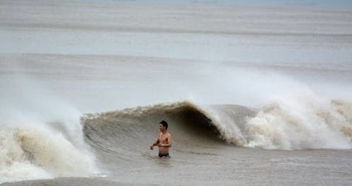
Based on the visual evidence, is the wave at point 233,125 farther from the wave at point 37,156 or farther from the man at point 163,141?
the wave at point 37,156

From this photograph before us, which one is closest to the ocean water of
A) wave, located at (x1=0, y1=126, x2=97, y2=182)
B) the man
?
wave, located at (x1=0, y1=126, x2=97, y2=182)

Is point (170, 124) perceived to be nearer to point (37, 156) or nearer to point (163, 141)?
point (163, 141)

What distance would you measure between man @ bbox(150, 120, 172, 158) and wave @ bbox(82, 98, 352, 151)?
1132 mm

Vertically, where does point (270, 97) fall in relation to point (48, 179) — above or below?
above

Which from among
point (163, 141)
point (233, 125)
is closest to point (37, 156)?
point (163, 141)

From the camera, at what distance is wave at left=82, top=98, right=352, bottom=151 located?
18.1 m

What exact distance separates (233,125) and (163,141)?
4457 millimetres

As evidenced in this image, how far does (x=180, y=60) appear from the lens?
42938mm

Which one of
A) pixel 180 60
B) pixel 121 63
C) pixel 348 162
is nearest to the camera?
pixel 348 162

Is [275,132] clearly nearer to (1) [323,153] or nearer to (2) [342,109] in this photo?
(1) [323,153]

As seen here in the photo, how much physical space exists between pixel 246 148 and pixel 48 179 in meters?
6.56

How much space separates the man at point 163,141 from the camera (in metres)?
15.7

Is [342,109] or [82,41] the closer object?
[342,109]

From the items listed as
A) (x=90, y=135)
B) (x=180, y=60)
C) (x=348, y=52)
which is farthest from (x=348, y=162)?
(x=348, y=52)
